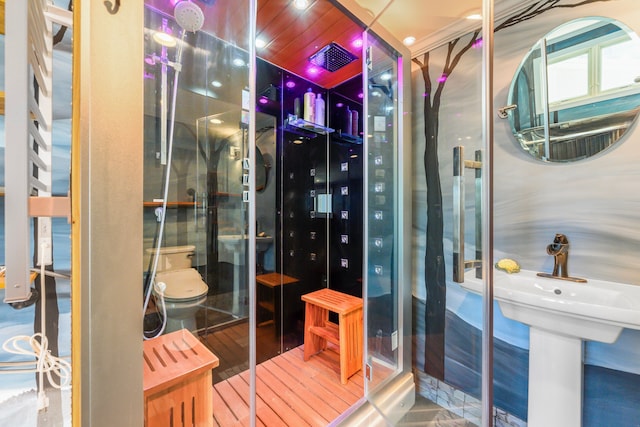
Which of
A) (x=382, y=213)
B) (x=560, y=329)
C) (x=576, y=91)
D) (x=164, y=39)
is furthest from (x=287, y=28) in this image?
(x=560, y=329)

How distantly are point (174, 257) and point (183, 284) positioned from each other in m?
0.18

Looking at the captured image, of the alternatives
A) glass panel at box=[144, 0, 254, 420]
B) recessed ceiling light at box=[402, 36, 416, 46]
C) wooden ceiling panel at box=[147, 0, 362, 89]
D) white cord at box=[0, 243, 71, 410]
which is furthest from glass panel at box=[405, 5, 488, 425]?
white cord at box=[0, 243, 71, 410]

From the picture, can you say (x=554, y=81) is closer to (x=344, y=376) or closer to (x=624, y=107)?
(x=624, y=107)

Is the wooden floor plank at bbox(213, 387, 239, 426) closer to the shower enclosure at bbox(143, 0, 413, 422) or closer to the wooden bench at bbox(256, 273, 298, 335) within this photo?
the shower enclosure at bbox(143, 0, 413, 422)

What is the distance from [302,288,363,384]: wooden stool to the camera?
1.73 meters

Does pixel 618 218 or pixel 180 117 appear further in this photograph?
pixel 180 117

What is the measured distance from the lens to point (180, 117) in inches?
49.1

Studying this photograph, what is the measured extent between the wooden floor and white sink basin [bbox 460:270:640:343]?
3.58 feet

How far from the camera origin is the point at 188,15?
116cm

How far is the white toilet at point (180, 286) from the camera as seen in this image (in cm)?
114

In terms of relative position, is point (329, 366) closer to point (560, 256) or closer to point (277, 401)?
point (277, 401)

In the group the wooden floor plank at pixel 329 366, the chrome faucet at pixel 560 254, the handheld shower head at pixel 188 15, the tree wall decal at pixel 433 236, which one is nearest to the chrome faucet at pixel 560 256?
the chrome faucet at pixel 560 254

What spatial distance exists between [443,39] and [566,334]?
1800mm

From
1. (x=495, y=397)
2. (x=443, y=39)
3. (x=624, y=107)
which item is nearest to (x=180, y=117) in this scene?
(x=443, y=39)
